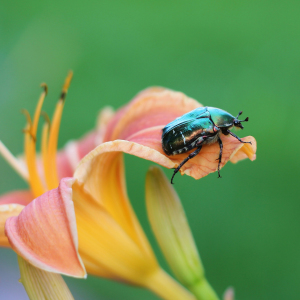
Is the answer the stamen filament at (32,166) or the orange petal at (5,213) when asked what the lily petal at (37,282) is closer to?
the orange petal at (5,213)

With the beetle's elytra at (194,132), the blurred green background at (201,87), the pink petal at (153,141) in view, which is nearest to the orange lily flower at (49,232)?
the pink petal at (153,141)

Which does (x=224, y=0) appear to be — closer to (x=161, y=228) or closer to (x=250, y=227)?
(x=250, y=227)

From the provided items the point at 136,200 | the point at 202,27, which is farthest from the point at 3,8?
the point at 136,200

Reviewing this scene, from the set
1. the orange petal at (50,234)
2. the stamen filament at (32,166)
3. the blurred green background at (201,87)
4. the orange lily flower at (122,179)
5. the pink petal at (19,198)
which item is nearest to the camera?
the orange petal at (50,234)

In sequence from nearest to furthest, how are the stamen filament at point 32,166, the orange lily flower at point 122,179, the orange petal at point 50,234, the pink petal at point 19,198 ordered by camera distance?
the orange petal at point 50,234
the orange lily flower at point 122,179
the stamen filament at point 32,166
the pink petal at point 19,198

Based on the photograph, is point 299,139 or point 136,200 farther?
point 136,200

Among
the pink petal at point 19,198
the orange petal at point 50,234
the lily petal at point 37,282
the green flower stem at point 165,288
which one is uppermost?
the orange petal at point 50,234
